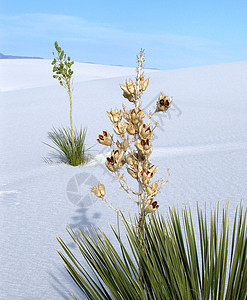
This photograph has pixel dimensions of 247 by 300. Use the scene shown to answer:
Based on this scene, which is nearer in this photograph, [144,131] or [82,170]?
[144,131]

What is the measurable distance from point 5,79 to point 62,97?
11018 mm

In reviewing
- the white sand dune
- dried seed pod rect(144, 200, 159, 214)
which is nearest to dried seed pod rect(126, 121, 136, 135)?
dried seed pod rect(144, 200, 159, 214)

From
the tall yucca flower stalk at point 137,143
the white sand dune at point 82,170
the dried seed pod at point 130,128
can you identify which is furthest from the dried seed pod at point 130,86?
the white sand dune at point 82,170

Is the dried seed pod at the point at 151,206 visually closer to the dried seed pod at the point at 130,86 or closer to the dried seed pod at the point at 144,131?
the dried seed pod at the point at 144,131

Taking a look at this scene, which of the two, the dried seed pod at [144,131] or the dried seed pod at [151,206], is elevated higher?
the dried seed pod at [144,131]

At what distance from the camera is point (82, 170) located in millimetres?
4453

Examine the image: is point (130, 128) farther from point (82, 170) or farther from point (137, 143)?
point (82, 170)

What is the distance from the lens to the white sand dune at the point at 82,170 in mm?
2523

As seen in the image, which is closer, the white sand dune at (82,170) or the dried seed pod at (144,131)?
the dried seed pod at (144,131)

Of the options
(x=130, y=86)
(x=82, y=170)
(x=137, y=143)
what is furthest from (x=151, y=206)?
(x=82, y=170)

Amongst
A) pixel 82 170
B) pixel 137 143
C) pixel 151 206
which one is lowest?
pixel 82 170

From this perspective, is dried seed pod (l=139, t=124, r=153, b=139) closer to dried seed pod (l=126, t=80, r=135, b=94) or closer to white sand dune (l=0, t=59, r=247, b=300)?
dried seed pod (l=126, t=80, r=135, b=94)

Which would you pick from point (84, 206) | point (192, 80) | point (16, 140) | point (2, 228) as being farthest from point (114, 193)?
point (192, 80)

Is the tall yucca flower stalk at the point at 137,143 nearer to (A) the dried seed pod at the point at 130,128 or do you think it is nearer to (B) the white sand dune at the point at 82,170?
(A) the dried seed pod at the point at 130,128
